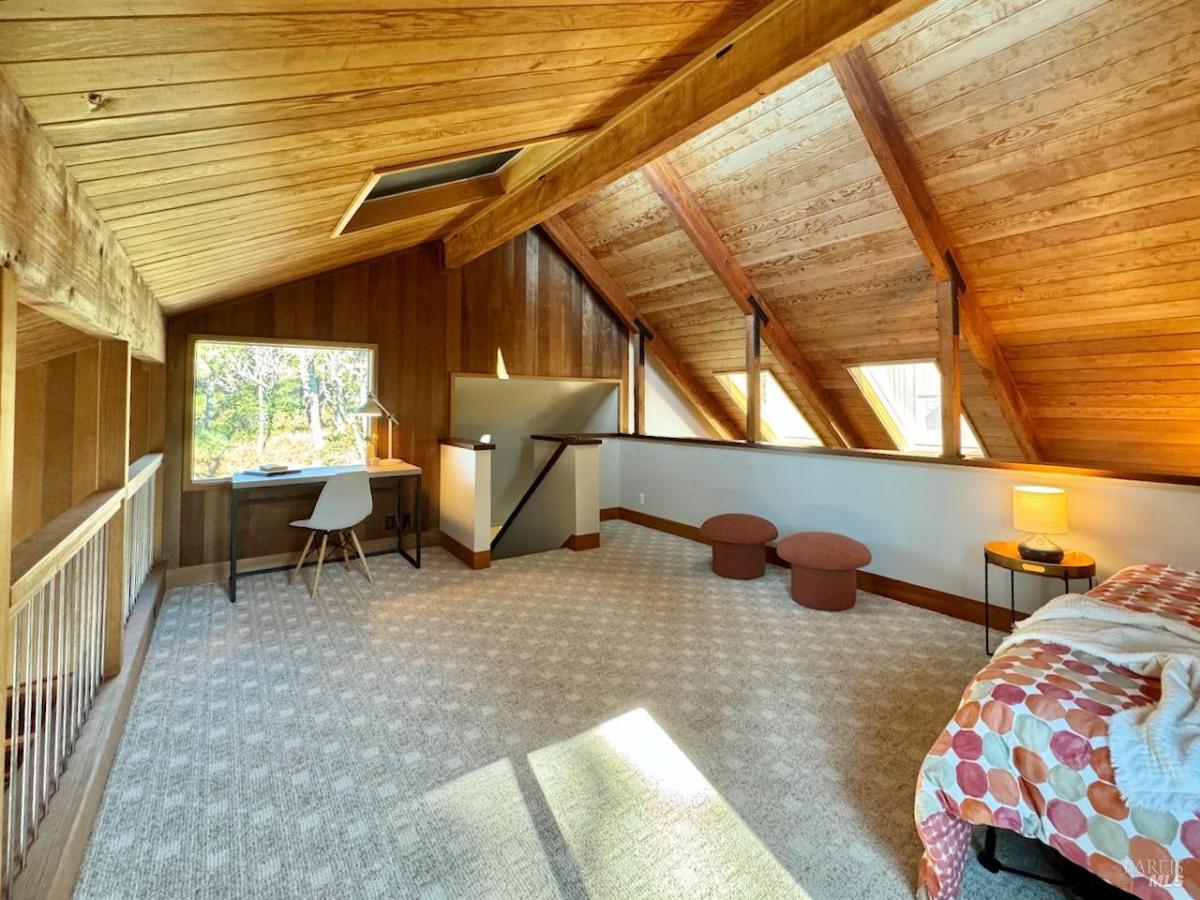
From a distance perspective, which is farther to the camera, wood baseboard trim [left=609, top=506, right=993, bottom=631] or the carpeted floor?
wood baseboard trim [left=609, top=506, right=993, bottom=631]

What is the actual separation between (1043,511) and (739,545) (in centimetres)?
182

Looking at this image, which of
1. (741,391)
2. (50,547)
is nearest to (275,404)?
(50,547)

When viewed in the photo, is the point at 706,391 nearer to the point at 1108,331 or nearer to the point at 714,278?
the point at 714,278

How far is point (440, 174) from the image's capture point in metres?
3.02

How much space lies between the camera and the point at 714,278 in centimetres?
488

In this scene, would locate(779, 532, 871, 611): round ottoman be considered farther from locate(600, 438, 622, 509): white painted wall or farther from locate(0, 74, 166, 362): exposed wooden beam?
locate(0, 74, 166, 362): exposed wooden beam

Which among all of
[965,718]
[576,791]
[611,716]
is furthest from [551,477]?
[965,718]

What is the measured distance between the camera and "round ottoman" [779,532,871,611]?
3.35 meters

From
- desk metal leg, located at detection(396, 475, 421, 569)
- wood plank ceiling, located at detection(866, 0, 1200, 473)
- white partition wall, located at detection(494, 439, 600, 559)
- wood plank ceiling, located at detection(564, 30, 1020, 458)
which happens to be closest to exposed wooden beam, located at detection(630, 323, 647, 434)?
wood plank ceiling, located at detection(564, 30, 1020, 458)

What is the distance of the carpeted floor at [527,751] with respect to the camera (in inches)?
57.9

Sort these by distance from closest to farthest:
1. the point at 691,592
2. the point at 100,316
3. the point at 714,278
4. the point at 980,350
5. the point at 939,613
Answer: the point at 100,316, the point at 939,613, the point at 691,592, the point at 980,350, the point at 714,278

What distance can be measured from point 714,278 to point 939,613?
10.5ft

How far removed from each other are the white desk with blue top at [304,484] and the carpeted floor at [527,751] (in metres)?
0.49

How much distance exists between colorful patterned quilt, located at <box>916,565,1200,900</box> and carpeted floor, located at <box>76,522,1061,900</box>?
32 cm
